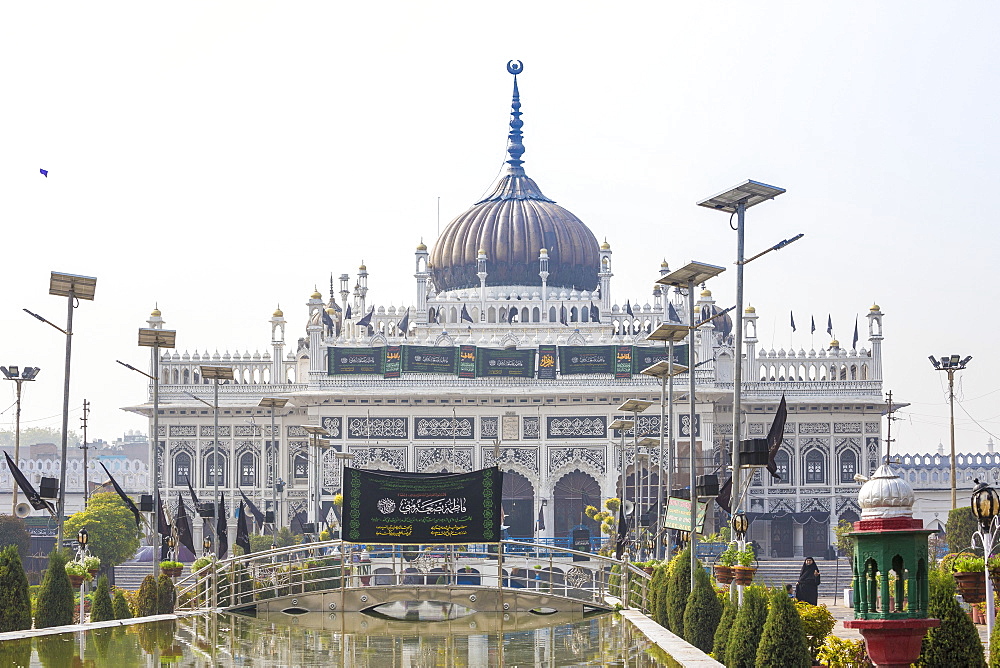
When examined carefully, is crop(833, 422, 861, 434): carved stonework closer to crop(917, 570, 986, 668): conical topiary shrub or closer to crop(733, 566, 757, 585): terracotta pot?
crop(733, 566, 757, 585): terracotta pot

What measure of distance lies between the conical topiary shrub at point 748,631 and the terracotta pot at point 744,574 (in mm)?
6129

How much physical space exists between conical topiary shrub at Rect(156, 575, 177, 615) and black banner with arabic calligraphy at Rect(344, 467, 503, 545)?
379 centimetres

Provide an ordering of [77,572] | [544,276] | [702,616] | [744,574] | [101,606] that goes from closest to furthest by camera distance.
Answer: [702,616] < [744,574] < [101,606] < [77,572] < [544,276]

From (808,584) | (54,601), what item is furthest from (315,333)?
(54,601)

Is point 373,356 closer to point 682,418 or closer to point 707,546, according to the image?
point 682,418

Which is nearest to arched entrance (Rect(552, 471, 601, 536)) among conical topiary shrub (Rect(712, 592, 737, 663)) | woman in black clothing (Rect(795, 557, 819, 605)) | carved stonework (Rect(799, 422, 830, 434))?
carved stonework (Rect(799, 422, 830, 434))

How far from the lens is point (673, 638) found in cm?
2394

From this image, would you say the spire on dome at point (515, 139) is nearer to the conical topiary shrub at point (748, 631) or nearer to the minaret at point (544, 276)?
the minaret at point (544, 276)

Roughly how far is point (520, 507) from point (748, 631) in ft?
176

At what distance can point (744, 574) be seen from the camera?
81.6 feet

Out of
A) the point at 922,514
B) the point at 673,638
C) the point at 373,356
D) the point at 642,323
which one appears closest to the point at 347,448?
the point at 373,356

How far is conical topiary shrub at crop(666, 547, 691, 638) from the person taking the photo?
2550 centimetres

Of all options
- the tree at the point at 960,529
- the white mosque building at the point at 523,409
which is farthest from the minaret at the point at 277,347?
the tree at the point at 960,529

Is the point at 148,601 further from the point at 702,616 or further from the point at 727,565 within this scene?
the point at 702,616
